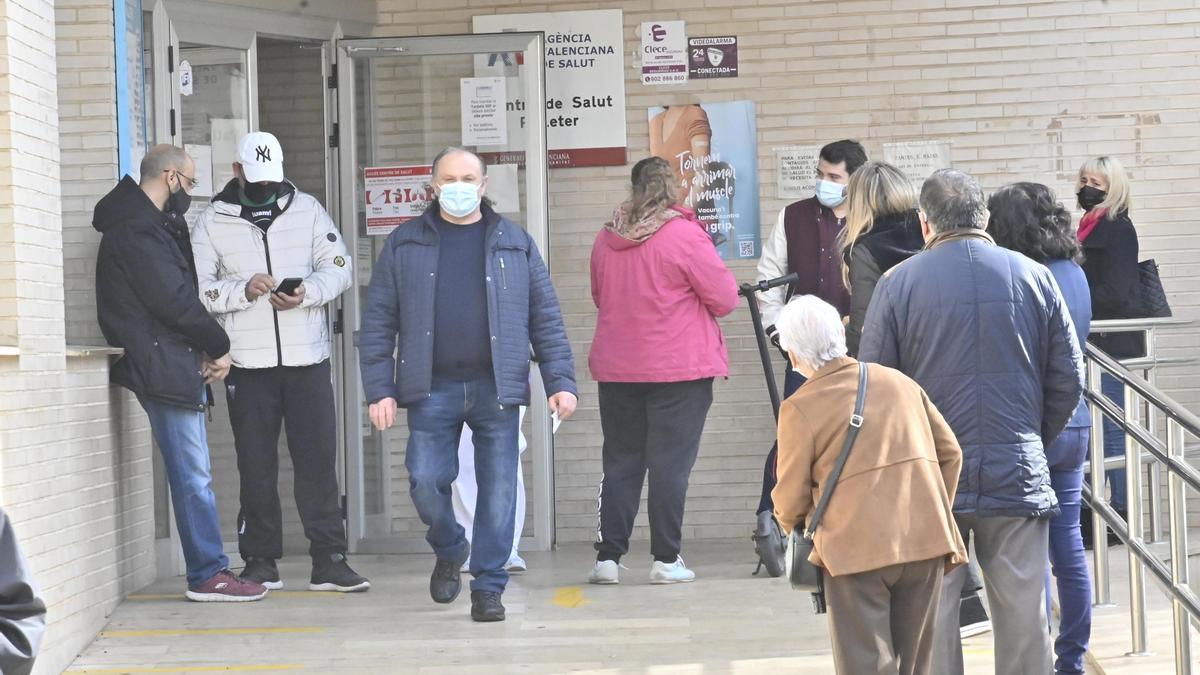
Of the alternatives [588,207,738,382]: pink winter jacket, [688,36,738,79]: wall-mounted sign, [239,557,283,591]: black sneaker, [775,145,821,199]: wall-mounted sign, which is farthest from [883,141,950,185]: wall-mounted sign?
[239,557,283,591]: black sneaker

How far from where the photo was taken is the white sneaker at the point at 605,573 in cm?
664

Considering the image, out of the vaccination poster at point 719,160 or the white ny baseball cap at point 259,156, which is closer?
the white ny baseball cap at point 259,156

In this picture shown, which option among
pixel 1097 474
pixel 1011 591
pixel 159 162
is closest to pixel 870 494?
pixel 1011 591

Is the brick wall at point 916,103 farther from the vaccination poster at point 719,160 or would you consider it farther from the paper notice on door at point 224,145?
the paper notice on door at point 224,145

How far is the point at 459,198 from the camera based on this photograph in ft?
19.3

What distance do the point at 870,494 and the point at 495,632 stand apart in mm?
2348

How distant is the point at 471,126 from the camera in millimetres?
7590

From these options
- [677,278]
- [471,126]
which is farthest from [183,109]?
[677,278]

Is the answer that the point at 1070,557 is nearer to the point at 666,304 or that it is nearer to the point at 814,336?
the point at 814,336

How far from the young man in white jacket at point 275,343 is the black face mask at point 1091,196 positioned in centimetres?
339

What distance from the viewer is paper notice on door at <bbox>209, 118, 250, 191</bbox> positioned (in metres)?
7.39

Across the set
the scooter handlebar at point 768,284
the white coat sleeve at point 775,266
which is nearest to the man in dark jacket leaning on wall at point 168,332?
the scooter handlebar at point 768,284

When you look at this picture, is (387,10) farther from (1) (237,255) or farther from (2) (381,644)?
(2) (381,644)

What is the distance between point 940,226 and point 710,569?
9.72 feet
